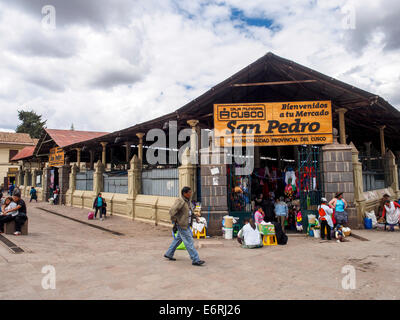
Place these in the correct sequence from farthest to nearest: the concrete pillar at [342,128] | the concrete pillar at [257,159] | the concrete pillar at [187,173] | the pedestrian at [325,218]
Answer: the concrete pillar at [257,159], the concrete pillar at [187,173], the concrete pillar at [342,128], the pedestrian at [325,218]

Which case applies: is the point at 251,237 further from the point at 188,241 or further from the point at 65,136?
the point at 65,136

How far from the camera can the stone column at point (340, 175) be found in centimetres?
921

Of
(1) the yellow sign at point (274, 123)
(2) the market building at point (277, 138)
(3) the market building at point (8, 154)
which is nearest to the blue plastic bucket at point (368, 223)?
(2) the market building at point (277, 138)

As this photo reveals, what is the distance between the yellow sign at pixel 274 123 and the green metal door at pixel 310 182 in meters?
0.49

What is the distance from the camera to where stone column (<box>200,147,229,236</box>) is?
29.4 ft

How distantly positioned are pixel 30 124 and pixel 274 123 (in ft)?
195

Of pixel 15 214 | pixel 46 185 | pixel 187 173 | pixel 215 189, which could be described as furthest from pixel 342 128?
pixel 46 185

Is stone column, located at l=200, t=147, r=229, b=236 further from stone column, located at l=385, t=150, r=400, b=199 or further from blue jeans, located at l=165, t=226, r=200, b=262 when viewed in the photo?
stone column, located at l=385, t=150, r=400, b=199

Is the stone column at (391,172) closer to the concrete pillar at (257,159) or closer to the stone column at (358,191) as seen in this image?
the stone column at (358,191)

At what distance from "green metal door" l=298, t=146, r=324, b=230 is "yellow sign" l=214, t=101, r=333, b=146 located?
0.49 metres
